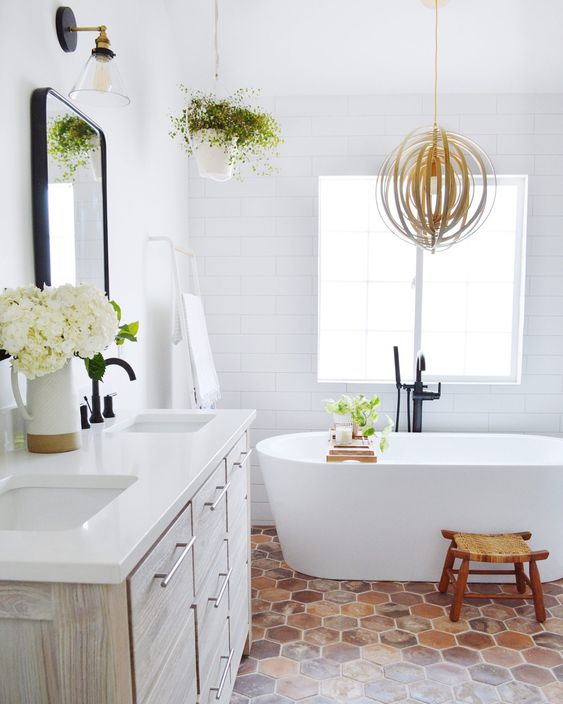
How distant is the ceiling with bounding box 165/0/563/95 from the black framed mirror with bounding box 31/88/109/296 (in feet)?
5.13

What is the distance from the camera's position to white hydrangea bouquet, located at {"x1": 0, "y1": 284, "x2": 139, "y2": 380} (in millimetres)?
1405

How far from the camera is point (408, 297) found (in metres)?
3.88

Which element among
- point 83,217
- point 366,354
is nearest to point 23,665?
point 83,217

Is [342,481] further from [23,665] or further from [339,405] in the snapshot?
[23,665]

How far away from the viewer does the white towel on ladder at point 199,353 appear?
9.59ft

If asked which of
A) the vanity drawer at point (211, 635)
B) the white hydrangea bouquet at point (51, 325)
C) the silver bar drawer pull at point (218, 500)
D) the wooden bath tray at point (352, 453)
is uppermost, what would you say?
the white hydrangea bouquet at point (51, 325)

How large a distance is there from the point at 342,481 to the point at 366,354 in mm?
1210

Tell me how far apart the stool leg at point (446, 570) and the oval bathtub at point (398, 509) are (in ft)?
0.38

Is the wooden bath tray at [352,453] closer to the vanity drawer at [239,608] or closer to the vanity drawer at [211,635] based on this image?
the vanity drawer at [239,608]

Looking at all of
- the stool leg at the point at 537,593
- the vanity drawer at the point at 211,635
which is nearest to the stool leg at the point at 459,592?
the stool leg at the point at 537,593

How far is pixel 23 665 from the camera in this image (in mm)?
966

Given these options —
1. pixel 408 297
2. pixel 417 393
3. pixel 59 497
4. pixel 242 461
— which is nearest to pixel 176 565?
pixel 59 497

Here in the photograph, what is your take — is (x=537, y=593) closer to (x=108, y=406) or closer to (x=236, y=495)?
(x=236, y=495)

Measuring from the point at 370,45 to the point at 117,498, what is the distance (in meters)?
3.09
